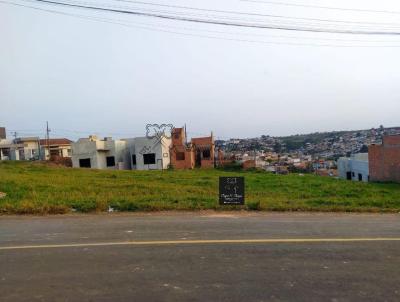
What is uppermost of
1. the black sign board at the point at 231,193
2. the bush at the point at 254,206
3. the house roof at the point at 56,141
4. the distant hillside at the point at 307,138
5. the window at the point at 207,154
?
the house roof at the point at 56,141

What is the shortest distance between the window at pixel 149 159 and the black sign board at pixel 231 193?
45.5m

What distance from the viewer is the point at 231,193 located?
1353 cm

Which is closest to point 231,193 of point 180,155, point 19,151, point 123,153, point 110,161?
point 180,155

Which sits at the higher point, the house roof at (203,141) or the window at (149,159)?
the house roof at (203,141)

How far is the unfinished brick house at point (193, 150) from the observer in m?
60.6

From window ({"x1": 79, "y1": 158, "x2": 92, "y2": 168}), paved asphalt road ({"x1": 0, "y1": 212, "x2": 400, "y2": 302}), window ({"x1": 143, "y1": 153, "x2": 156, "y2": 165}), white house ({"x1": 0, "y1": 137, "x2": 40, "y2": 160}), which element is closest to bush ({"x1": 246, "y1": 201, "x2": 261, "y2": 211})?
paved asphalt road ({"x1": 0, "y1": 212, "x2": 400, "y2": 302})

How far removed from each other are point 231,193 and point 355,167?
37093 millimetres

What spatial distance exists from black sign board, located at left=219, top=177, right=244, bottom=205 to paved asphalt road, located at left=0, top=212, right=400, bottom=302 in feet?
9.61

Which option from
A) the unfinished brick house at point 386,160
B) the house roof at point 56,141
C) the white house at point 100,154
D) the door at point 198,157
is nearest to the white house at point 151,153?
the white house at point 100,154

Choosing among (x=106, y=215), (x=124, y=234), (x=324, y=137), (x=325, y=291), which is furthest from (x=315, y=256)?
(x=324, y=137)

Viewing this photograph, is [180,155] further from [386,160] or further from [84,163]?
[386,160]

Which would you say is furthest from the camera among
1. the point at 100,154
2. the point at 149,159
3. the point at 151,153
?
the point at 100,154

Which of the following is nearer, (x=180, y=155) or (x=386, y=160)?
(x=386, y=160)

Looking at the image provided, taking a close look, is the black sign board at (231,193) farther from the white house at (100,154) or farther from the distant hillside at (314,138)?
the distant hillside at (314,138)
